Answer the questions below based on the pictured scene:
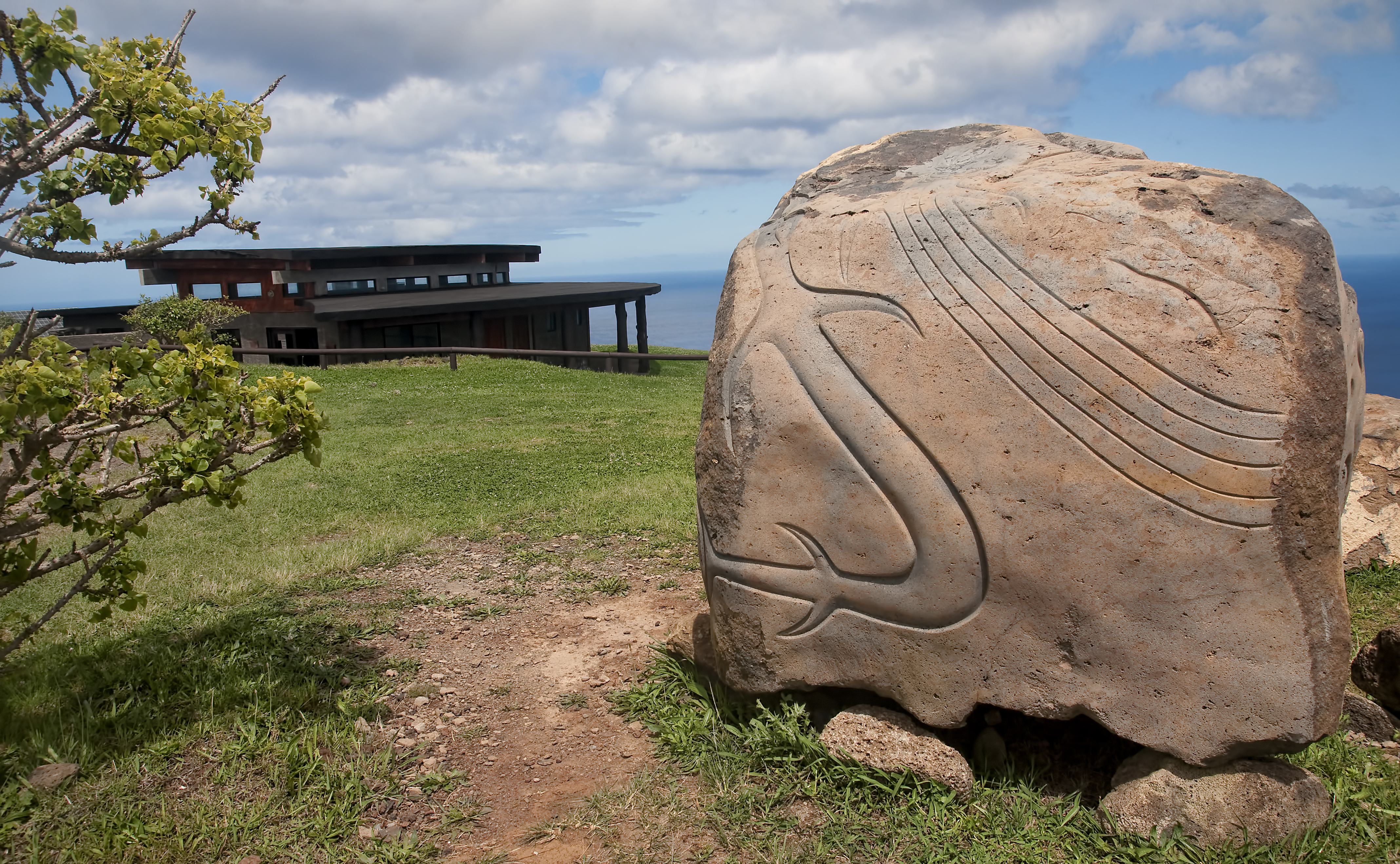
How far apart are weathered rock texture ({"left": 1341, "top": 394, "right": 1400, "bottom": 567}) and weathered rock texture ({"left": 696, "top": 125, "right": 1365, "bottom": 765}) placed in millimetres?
2937

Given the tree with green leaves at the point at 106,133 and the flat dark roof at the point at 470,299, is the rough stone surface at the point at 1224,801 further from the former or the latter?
the flat dark roof at the point at 470,299

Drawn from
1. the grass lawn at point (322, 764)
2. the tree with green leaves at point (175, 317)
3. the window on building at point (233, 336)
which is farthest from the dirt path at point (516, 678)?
the window on building at point (233, 336)

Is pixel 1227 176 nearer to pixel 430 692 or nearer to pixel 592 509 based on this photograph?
pixel 430 692

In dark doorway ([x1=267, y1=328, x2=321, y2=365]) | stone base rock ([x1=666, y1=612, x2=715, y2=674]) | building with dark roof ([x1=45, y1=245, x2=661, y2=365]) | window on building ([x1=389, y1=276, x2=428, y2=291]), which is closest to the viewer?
stone base rock ([x1=666, y1=612, x2=715, y2=674])

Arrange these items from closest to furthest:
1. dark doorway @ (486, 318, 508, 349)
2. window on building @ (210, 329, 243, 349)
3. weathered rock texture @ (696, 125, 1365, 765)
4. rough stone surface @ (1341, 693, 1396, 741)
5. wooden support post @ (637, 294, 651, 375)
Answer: weathered rock texture @ (696, 125, 1365, 765), rough stone surface @ (1341, 693, 1396, 741), window on building @ (210, 329, 243, 349), dark doorway @ (486, 318, 508, 349), wooden support post @ (637, 294, 651, 375)

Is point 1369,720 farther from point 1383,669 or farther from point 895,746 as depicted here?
point 895,746

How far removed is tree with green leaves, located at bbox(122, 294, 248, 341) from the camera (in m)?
16.3

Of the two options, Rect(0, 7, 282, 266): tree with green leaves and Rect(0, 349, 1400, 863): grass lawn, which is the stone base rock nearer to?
Rect(0, 349, 1400, 863): grass lawn

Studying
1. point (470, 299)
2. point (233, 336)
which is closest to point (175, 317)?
point (233, 336)

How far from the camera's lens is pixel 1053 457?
2.84m

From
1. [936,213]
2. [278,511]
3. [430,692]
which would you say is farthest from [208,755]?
[278,511]

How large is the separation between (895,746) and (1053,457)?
3.64 feet

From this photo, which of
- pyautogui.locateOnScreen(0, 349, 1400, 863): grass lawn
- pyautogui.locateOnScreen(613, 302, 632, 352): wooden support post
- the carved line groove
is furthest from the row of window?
the carved line groove

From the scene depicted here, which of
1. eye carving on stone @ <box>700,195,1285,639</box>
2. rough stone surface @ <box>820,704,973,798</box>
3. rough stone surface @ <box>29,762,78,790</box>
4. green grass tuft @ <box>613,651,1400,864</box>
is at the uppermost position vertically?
eye carving on stone @ <box>700,195,1285,639</box>
